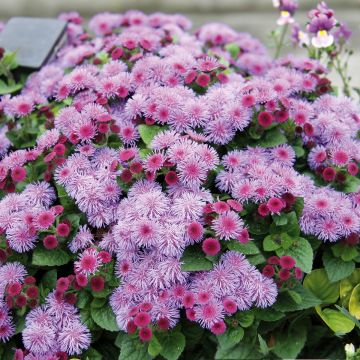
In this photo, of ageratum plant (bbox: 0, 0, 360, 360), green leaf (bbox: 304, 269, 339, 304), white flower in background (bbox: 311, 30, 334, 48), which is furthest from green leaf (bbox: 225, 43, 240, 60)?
green leaf (bbox: 304, 269, 339, 304)

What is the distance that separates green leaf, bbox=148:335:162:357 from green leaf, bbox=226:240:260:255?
339 mm

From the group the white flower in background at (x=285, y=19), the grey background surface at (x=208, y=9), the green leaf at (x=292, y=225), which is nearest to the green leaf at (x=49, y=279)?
the green leaf at (x=292, y=225)

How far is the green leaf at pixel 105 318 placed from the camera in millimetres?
1750

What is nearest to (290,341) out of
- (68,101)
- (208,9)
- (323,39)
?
(68,101)

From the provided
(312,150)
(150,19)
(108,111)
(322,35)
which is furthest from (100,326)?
(150,19)

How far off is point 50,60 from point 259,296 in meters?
1.70

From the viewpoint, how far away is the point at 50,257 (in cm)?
184

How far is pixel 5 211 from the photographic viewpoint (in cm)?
190

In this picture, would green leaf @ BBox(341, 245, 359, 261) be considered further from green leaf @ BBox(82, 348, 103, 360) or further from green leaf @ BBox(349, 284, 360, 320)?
green leaf @ BBox(82, 348, 103, 360)

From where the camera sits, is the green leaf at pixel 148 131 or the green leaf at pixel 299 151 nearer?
the green leaf at pixel 148 131

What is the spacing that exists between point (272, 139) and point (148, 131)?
1.40ft

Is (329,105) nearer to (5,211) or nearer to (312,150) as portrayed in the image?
(312,150)

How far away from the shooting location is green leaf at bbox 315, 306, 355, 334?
5.94 ft

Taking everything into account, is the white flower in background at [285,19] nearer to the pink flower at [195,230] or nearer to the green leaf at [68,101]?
the green leaf at [68,101]
